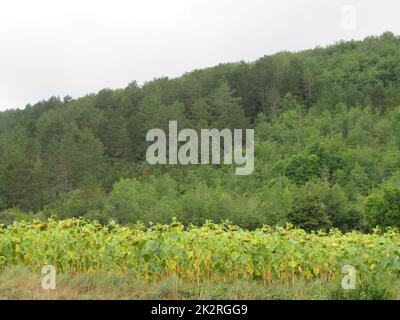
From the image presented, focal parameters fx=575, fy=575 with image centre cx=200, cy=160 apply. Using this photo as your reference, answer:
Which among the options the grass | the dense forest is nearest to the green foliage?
the dense forest

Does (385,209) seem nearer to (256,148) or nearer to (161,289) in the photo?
(161,289)

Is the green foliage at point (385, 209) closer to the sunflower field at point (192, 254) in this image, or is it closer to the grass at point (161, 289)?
the sunflower field at point (192, 254)

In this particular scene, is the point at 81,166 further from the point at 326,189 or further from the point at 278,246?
the point at 278,246

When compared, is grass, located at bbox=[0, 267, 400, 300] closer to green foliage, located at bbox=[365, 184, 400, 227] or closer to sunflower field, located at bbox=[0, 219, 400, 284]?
sunflower field, located at bbox=[0, 219, 400, 284]

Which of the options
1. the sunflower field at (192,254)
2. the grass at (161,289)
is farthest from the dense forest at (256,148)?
the grass at (161,289)

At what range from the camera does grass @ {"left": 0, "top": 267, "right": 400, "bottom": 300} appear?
7.03 meters

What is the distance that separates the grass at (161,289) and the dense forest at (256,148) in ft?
105

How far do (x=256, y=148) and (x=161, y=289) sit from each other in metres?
68.5

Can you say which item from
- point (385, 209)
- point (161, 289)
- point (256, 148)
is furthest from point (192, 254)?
point (256, 148)

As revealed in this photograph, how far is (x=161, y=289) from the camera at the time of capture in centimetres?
763

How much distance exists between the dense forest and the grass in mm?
32037

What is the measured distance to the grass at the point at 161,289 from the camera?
703cm
